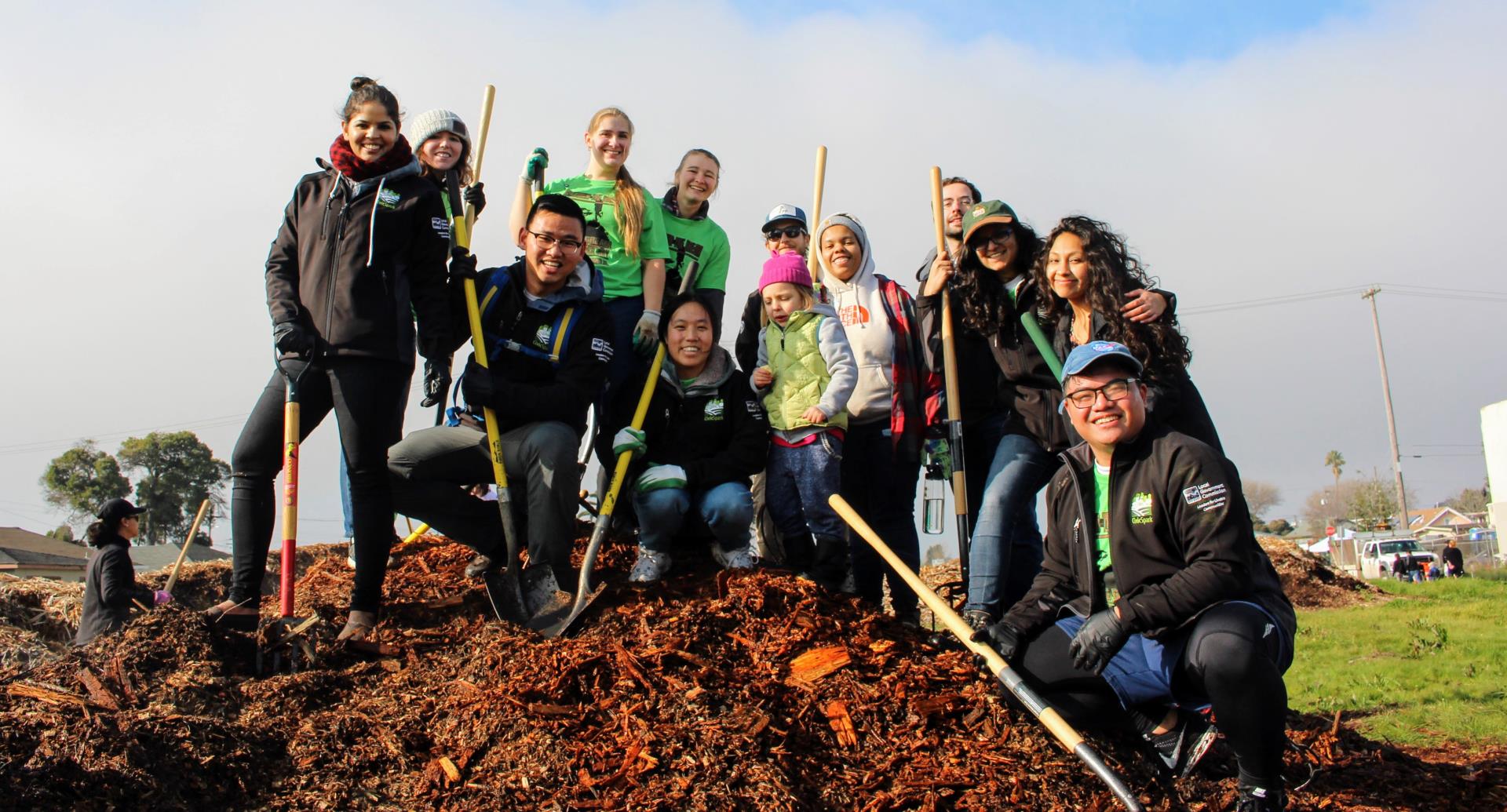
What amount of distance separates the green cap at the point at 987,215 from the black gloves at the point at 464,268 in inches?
97.6

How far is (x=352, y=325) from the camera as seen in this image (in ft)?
16.1

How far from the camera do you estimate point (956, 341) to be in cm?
589

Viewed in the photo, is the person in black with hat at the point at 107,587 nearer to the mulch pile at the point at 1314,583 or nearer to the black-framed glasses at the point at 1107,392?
the black-framed glasses at the point at 1107,392

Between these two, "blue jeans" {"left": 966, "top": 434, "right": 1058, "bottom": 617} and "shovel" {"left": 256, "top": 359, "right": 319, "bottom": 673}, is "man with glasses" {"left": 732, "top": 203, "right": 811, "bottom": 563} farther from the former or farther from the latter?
"shovel" {"left": 256, "top": 359, "right": 319, "bottom": 673}

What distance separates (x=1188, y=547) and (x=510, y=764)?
2.41 m

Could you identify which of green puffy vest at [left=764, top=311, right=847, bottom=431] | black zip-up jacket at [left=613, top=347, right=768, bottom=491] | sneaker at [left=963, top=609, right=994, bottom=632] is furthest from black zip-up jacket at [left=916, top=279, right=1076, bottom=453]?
black zip-up jacket at [left=613, top=347, right=768, bottom=491]

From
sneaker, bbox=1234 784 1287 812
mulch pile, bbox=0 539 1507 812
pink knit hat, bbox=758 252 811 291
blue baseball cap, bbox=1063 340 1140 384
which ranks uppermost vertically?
pink knit hat, bbox=758 252 811 291

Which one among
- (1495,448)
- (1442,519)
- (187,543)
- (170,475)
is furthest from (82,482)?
(1442,519)

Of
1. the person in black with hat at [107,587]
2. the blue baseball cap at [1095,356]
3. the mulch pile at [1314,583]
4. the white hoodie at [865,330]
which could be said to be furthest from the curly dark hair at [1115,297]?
the mulch pile at [1314,583]

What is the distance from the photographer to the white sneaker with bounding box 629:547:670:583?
5.32m

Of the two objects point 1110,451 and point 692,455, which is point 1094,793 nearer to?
point 1110,451

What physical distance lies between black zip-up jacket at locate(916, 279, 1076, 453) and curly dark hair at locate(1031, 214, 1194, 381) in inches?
8.3

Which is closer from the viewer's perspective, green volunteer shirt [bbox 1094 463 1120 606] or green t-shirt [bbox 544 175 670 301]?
green volunteer shirt [bbox 1094 463 1120 606]

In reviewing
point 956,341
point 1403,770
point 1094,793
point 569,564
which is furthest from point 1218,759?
point 569,564
